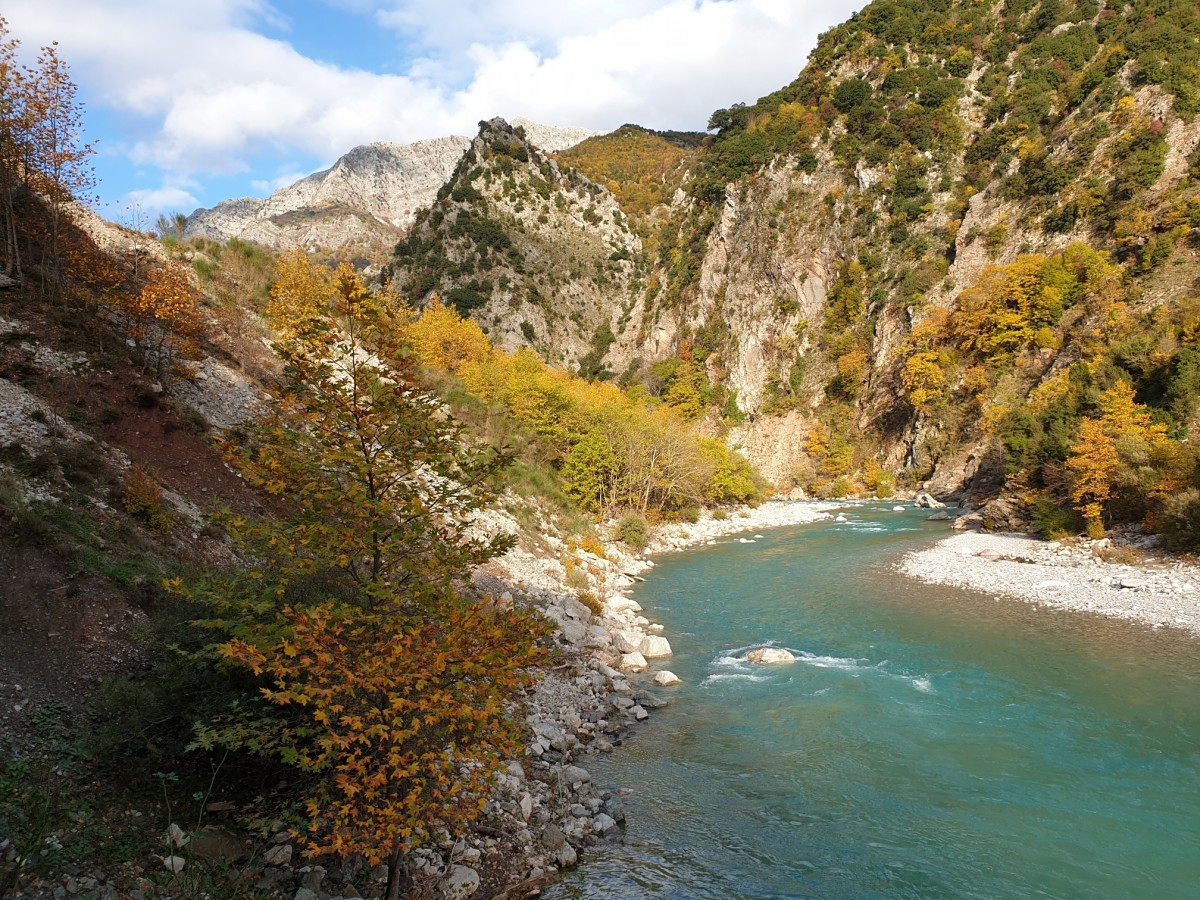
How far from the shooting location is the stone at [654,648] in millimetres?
15820

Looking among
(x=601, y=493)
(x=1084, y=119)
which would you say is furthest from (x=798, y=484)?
(x=1084, y=119)

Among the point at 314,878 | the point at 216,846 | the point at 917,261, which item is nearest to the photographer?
the point at 216,846

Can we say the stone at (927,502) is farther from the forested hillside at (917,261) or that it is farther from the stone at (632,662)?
the stone at (632,662)

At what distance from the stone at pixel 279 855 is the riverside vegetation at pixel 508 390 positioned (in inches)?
11.6

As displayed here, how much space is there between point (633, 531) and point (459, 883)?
2505 cm

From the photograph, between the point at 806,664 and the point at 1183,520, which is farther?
the point at 1183,520

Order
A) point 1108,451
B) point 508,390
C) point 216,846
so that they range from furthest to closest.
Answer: point 508,390 → point 1108,451 → point 216,846

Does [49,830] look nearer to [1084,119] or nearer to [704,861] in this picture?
[704,861]

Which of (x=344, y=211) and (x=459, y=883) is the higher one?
(x=344, y=211)

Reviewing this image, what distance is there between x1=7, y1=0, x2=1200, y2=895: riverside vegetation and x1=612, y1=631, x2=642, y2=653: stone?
239cm

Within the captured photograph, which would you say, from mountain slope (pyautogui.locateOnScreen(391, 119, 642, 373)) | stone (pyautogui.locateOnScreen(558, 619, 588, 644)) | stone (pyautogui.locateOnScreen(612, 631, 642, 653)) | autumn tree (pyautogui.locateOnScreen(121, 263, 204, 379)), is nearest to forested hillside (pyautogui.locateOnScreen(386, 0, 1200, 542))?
mountain slope (pyautogui.locateOnScreen(391, 119, 642, 373))

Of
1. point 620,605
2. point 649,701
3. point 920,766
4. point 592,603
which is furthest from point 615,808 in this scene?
point 620,605

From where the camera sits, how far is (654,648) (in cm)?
1593

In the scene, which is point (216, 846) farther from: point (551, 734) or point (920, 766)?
point (920, 766)
